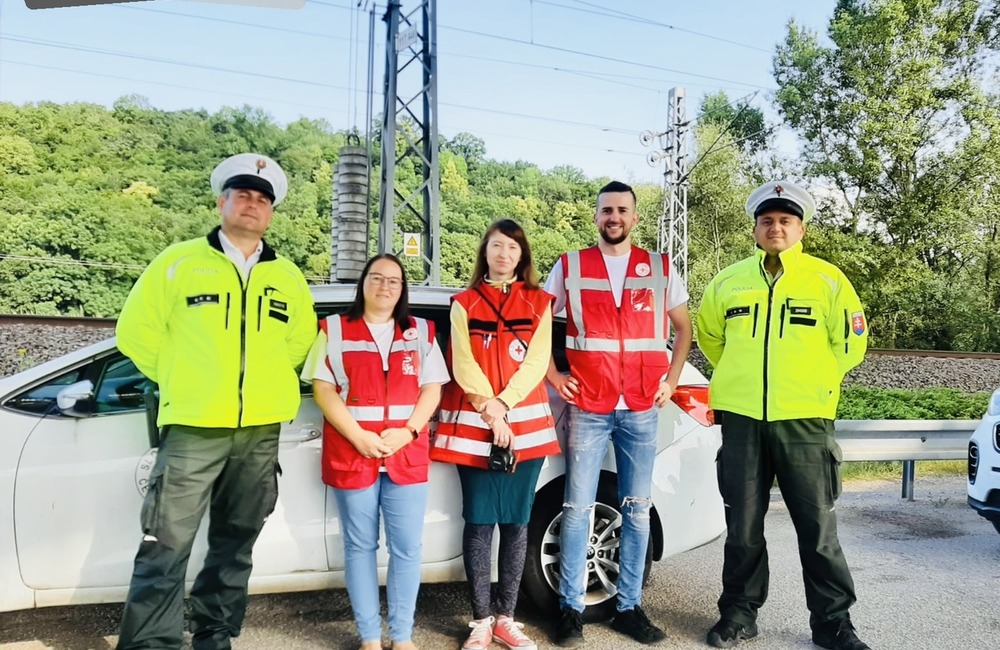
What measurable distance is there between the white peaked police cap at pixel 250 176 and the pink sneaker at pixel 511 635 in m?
2.05

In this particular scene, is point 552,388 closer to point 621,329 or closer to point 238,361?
point 621,329

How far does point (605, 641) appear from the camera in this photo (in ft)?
11.4

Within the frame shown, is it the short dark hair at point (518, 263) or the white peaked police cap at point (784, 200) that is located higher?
the white peaked police cap at point (784, 200)

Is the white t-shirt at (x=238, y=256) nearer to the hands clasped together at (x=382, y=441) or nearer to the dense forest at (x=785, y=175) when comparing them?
the hands clasped together at (x=382, y=441)

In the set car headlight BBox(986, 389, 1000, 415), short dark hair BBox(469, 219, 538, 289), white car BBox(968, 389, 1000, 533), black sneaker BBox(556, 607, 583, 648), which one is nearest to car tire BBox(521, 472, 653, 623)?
black sneaker BBox(556, 607, 583, 648)

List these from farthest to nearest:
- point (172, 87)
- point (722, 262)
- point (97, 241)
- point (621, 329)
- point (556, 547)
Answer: point (172, 87), point (722, 262), point (97, 241), point (556, 547), point (621, 329)

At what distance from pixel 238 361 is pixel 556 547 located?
5.73 feet

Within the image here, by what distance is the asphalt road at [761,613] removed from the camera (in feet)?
11.3

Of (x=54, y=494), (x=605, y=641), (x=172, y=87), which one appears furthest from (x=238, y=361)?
(x=172, y=87)

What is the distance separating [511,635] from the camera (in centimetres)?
329

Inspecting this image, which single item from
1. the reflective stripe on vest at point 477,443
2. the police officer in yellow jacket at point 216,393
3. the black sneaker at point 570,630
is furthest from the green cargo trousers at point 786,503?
the police officer in yellow jacket at point 216,393

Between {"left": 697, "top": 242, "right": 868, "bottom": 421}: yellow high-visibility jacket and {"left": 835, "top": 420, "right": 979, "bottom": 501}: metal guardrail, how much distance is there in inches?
106

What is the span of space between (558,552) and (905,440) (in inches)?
157

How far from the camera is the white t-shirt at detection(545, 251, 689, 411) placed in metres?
3.51
